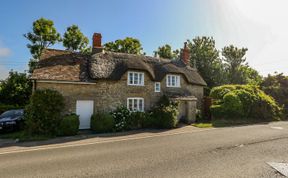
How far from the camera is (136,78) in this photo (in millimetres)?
18922

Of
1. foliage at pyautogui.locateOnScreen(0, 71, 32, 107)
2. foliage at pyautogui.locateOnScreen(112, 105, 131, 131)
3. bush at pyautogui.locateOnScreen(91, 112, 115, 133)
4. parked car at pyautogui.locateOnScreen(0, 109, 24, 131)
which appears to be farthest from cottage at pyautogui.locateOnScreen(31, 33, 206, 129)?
foliage at pyautogui.locateOnScreen(0, 71, 32, 107)

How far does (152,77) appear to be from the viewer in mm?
19297

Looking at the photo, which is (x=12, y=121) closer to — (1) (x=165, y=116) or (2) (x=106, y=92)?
(2) (x=106, y=92)

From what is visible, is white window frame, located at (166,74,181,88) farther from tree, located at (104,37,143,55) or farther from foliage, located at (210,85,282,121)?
tree, located at (104,37,143,55)

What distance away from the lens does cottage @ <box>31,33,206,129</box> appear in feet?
50.8

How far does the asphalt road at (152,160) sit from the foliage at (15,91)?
18.7m

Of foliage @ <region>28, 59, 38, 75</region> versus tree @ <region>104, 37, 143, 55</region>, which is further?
tree @ <region>104, 37, 143, 55</region>

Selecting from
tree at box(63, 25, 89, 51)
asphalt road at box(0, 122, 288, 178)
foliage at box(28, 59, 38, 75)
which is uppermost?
tree at box(63, 25, 89, 51)

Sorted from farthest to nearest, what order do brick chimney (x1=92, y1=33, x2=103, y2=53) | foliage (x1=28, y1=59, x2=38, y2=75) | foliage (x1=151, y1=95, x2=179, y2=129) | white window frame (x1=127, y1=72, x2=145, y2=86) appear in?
1. foliage (x1=28, y1=59, x2=38, y2=75)
2. brick chimney (x1=92, y1=33, x2=103, y2=53)
3. white window frame (x1=127, y1=72, x2=145, y2=86)
4. foliage (x1=151, y1=95, x2=179, y2=129)

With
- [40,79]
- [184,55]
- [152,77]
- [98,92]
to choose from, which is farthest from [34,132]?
[184,55]

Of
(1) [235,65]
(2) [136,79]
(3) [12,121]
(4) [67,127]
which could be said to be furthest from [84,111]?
(1) [235,65]

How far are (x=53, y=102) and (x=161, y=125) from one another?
9.11 meters

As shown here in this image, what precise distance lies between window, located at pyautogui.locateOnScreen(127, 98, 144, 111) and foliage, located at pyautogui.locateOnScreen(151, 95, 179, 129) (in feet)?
4.59

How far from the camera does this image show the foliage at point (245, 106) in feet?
66.7
